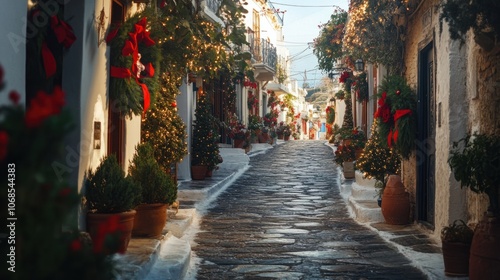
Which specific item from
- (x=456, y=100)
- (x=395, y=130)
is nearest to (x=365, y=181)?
(x=395, y=130)

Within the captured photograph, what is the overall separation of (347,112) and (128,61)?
56.6ft

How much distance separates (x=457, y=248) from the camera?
591 cm

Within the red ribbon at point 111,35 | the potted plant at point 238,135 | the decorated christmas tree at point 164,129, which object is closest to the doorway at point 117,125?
the red ribbon at point 111,35

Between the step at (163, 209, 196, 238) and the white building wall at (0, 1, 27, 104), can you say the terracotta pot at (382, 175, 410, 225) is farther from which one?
the white building wall at (0, 1, 27, 104)

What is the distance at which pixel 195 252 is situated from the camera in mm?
7746

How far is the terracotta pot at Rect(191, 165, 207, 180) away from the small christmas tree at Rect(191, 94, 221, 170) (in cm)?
16

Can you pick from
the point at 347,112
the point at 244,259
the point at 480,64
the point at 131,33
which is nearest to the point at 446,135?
the point at 480,64

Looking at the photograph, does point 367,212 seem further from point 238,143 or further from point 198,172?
point 238,143

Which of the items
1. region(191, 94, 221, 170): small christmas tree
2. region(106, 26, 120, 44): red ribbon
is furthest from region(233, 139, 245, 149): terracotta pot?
region(106, 26, 120, 44): red ribbon

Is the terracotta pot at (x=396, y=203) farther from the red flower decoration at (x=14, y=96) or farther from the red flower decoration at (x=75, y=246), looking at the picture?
the red flower decoration at (x=14, y=96)

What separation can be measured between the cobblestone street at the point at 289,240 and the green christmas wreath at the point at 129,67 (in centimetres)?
192

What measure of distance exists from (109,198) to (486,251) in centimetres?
325

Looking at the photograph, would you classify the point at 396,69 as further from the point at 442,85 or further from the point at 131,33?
the point at 131,33

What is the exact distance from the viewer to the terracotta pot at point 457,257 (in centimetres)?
589
